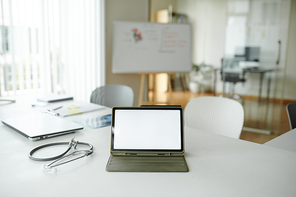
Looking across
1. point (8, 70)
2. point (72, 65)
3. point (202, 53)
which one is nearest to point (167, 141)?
point (8, 70)

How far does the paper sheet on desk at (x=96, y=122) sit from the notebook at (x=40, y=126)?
0.39ft

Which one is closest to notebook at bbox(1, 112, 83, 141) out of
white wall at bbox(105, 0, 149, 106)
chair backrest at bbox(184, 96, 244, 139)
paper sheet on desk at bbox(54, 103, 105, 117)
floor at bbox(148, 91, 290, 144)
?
paper sheet on desk at bbox(54, 103, 105, 117)

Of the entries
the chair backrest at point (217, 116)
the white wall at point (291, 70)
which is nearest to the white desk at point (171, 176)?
the chair backrest at point (217, 116)

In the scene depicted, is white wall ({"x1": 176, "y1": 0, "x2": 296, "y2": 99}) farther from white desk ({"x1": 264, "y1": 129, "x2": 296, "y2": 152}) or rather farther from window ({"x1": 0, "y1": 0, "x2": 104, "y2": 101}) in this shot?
white desk ({"x1": 264, "y1": 129, "x2": 296, "y2": 152})

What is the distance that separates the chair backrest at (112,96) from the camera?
8.07 feet

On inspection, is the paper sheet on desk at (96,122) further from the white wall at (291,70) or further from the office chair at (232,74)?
the white wall at (291,70)

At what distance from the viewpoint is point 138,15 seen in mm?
4277

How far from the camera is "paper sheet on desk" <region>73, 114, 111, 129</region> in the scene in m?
1.51

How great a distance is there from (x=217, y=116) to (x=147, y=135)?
888 millimetres

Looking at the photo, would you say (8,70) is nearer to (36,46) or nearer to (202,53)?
(36,46)

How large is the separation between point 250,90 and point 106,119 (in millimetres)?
3030

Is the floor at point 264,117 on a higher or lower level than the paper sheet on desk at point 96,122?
lower

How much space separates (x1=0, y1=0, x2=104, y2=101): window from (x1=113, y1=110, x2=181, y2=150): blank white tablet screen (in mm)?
2489

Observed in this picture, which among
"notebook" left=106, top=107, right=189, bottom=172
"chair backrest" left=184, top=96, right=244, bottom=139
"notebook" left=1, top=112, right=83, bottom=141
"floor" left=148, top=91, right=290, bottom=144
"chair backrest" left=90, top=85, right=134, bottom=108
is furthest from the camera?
"floor" left=148, top=91, right=290, bottom=144
